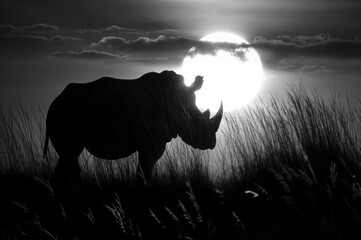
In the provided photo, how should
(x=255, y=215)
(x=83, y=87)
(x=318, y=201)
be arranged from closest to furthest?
(x=318, y=201), (x=255, y=215), (x=83, y=87)

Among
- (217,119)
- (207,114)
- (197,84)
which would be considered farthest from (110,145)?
(217,119)

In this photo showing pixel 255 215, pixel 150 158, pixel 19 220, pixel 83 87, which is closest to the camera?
pixel 255 215

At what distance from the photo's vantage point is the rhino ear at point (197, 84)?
21.8 feet

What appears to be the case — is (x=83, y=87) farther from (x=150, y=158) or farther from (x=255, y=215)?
(x=255, y=215)

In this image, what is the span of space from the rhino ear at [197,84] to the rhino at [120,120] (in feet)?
0.45

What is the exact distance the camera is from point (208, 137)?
661cm

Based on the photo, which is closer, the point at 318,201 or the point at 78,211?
the point at 318,201

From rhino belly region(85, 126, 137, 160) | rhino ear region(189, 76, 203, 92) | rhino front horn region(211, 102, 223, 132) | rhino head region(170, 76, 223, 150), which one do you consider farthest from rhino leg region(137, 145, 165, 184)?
rhino front horn region(211, 102, 223, 132)

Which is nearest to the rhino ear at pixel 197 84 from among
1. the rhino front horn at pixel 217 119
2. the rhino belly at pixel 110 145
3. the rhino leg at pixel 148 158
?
the rhino front horn at pixel 217 119

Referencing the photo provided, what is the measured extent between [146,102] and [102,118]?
528 millimetres

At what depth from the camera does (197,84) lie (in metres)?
6.66

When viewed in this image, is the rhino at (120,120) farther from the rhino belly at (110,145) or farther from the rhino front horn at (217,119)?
the rhino front horn at (217,119)

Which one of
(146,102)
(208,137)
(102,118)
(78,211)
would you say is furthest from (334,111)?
(78,211)

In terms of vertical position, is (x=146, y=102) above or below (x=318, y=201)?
above
